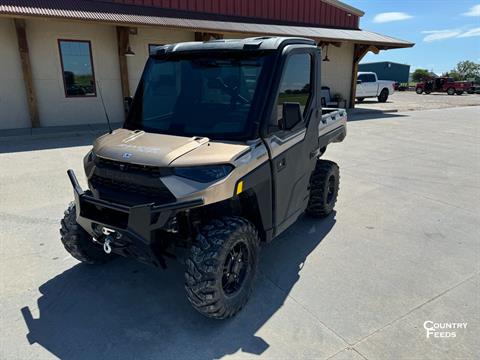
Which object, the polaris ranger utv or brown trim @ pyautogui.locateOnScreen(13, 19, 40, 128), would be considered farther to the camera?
brown trim @ pyautogui.locateOnScreen(13, 19, 40, 128)

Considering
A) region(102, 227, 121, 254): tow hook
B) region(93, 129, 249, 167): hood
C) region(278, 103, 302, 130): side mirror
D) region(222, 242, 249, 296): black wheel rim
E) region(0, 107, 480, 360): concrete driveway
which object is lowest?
region(0, 107, 480, 360): concrete driveway

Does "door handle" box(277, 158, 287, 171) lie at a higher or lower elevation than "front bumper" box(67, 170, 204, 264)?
higher

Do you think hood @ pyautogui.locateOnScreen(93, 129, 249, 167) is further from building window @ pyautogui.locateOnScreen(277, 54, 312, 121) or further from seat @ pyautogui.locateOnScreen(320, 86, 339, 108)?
seat @ pyautogui.locateOnScreen(320, 86, 339, 108)

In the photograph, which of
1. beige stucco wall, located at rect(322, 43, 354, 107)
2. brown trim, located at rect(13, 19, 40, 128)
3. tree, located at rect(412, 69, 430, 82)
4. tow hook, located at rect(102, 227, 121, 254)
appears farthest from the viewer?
tree, located at rect(412, 69, 430, 82)

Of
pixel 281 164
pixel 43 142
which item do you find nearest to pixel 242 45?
pixel 281 164

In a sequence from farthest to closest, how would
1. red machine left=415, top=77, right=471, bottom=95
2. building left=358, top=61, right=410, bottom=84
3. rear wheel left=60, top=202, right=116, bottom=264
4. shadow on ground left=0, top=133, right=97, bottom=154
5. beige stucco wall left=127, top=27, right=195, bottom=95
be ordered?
building left=358, top=61, right=410, bottom=84 → red machine left=415, top=77, right=471, bottom=95 → beige stucco wall left=127, top=27, right=195, bottom=95 → shadow on ground left=0, top=133, right=97, bottom=154 → rear wheel left=60, top=202, right=116, bottom=264

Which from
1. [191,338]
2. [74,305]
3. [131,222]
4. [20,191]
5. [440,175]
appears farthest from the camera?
[440,175]

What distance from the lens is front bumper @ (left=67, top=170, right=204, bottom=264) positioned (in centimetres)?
241

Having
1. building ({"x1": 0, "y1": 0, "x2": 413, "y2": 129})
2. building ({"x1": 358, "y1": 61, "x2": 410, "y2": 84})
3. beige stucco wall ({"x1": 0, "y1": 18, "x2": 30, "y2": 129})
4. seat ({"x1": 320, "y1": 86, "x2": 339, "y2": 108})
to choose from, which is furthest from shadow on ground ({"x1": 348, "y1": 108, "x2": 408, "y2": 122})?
building ({"x1": 358, "y1": 61, "x2": 410, "y2": 84})

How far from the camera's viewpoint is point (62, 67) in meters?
11.7

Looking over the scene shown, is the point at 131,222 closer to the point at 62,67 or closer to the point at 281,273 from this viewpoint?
the point at 281,273

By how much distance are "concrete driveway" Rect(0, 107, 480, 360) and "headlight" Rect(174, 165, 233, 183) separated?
1195mm

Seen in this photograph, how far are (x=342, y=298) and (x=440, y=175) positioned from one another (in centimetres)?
528

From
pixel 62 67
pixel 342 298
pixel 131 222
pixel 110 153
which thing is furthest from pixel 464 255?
pixel 62 67
